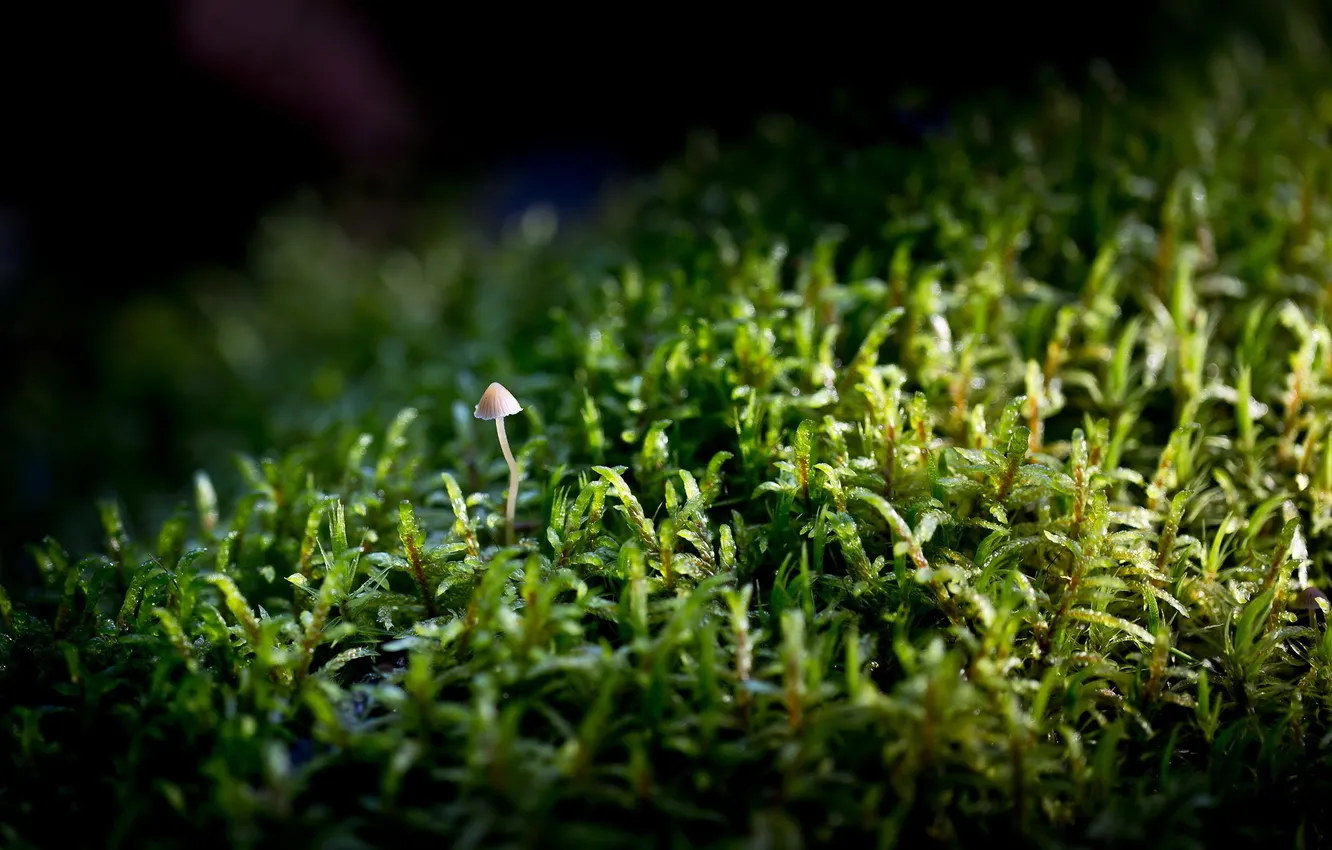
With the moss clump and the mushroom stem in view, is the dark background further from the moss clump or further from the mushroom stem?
the mushroom stem

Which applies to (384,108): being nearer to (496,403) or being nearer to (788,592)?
(496,403)

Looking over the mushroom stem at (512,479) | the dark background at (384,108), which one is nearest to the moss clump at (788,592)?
the mushroom stem at (512,479)

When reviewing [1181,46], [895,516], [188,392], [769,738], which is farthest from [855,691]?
[1181,46]

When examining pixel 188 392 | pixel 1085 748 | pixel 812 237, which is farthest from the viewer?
pixel 188 392

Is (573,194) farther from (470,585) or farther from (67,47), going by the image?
(470,585)

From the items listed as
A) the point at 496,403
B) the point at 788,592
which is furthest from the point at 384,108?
the point at 788,592

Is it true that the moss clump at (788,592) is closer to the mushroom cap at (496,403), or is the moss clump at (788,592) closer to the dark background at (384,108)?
the mushroom cap at (496,403)
